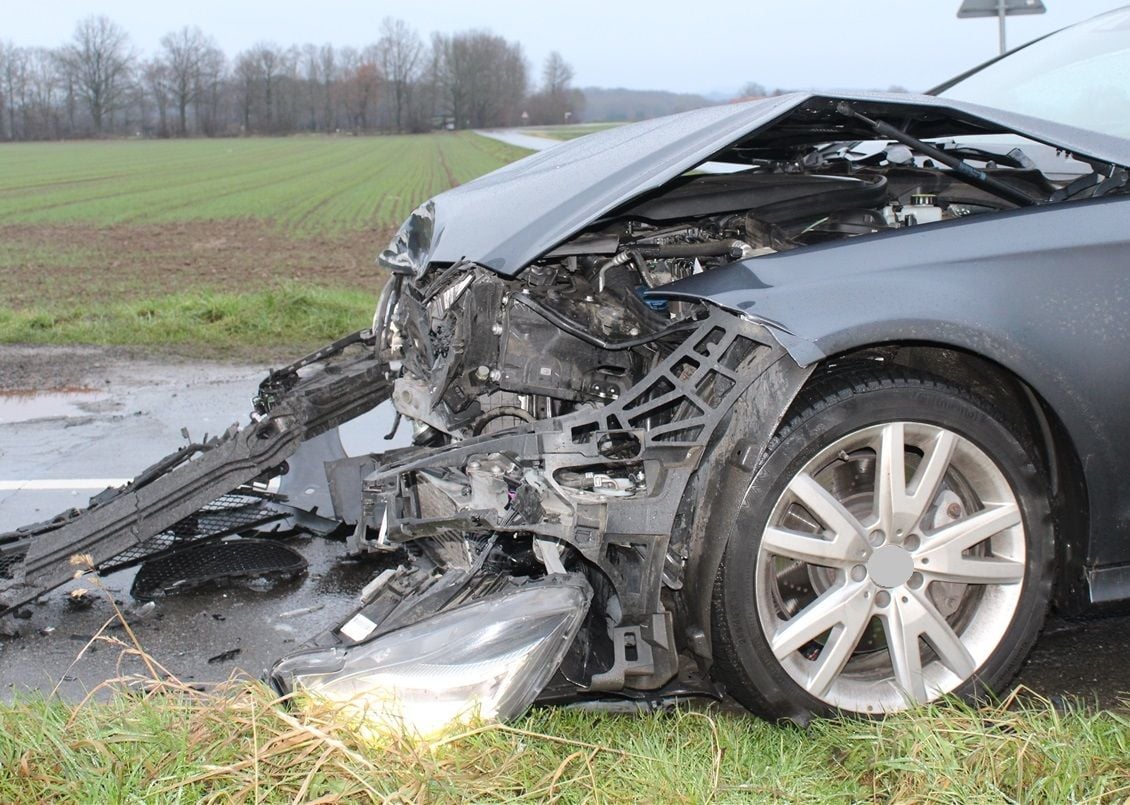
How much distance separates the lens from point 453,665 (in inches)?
104

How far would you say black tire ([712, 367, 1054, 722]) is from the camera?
2727 mm

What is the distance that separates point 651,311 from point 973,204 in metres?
1.10

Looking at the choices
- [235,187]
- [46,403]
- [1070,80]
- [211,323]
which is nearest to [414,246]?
[1070,80]

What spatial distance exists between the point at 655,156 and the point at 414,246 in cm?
114

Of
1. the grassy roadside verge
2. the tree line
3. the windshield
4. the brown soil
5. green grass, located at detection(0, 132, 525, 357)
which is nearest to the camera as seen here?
the grassy roadside verge

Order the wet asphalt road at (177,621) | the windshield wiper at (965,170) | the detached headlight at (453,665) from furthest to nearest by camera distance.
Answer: the wet asphalt road at (177,621), the windshield wiper at (965,170), the detached headlight at (453,665)

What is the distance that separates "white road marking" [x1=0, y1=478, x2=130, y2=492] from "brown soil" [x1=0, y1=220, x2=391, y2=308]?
6495mm

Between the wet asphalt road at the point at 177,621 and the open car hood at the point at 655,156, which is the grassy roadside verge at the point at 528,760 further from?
the open car hood at the point at 655,156

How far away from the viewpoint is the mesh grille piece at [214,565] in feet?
13.1

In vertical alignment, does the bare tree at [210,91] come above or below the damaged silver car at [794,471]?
above

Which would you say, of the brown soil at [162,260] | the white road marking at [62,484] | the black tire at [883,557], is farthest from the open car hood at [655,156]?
the brown soil at [162,260]

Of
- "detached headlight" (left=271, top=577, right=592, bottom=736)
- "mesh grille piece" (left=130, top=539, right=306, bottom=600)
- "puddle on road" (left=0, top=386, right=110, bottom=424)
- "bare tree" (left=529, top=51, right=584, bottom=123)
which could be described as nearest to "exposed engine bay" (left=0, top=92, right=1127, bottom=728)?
"detached headlight" (left=271, top=577, right=592, bottom=736)

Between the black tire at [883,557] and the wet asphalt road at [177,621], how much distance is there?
0.44 meters

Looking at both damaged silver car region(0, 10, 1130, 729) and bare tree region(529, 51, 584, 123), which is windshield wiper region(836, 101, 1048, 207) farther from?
bare tree region(529, 51, 584, 123)
